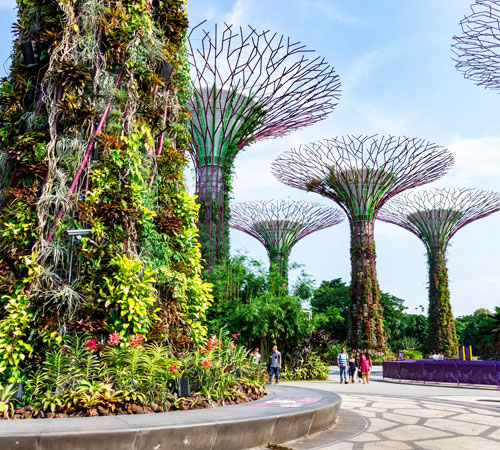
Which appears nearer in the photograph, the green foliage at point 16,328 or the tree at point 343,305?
the green foliage at point 16,328

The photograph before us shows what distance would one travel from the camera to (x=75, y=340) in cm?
644

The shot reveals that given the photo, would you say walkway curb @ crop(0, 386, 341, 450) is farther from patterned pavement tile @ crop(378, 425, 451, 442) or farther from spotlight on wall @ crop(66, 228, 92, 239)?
spotlight on wall @ crop(66, 228, 92, 239)

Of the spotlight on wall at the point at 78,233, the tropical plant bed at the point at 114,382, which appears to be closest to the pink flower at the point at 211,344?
the tropical plant bed at the point at 114,382

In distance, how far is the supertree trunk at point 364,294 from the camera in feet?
87.7

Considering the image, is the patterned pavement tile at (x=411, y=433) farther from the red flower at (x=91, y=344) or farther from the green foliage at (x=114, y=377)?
the red flower at (x=91, y=344)

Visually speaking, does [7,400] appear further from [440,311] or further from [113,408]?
[440,311]

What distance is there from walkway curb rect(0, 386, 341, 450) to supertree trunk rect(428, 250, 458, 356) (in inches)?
1203

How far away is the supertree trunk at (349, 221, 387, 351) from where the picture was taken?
87.7 ft

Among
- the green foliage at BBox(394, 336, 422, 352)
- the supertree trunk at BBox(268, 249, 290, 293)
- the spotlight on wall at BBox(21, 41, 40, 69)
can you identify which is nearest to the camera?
the spotlight on wall at BBox(21, 41, 40, 69)

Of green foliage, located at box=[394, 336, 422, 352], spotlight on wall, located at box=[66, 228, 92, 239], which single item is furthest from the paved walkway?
green foliage, located at box=[394, 336, 422, 352]

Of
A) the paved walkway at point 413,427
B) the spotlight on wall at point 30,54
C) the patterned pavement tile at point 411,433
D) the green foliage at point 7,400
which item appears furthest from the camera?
the spotlight on wall at point 30,54

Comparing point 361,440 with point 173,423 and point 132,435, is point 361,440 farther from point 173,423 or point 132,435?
point 132,435

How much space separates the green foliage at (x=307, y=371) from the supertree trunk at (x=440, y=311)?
16.5 metres

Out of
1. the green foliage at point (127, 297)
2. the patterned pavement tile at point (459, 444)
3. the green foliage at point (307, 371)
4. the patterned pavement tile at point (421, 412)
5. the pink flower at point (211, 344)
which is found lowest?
the green foliage at point (307, 371)
